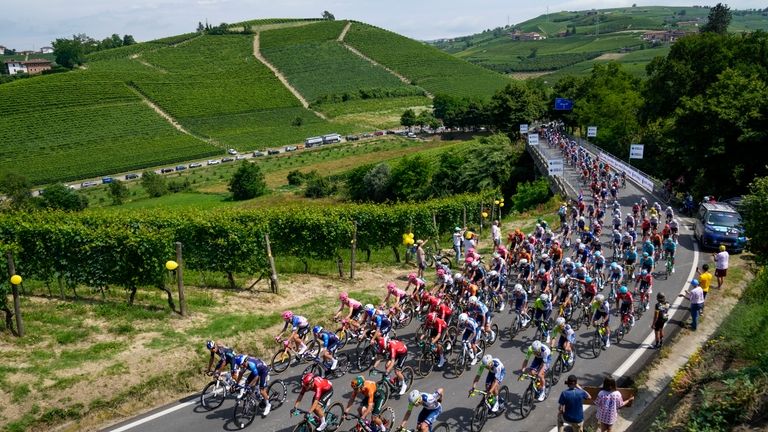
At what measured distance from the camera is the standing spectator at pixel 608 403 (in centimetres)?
1164

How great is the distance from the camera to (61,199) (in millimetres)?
65062

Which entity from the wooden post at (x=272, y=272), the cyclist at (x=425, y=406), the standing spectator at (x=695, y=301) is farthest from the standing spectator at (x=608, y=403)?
the wooden post at (x=272, y=272)

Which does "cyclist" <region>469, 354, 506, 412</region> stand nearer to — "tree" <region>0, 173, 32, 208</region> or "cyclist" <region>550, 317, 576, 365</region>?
"cyclist" <region>550, 317, 576, 365</region>

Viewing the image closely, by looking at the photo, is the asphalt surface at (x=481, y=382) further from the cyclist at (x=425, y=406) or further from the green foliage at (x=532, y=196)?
the green foliage at (x=532, y=196)

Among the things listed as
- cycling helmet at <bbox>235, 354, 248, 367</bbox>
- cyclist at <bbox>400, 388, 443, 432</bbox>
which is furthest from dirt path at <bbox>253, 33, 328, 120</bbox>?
cyclist at <bbox>400, 388, 443, 432</bbox>

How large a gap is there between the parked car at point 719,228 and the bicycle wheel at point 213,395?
22374 millimetres

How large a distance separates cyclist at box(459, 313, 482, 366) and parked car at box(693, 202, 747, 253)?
15876mm

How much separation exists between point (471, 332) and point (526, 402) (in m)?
2.56

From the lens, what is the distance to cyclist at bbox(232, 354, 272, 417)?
1338 cm

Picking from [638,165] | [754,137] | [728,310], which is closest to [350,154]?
[638,165]

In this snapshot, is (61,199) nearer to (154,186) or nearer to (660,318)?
(154,186)

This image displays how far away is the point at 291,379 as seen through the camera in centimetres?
1554

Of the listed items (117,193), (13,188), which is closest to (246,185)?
(117,193)

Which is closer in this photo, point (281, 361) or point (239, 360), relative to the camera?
point (239, 360)
